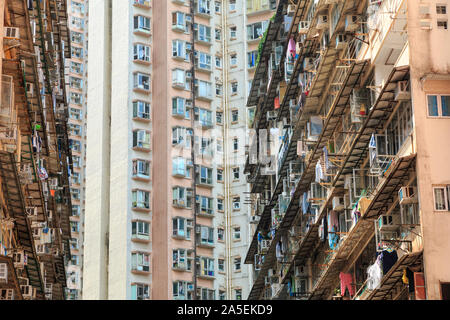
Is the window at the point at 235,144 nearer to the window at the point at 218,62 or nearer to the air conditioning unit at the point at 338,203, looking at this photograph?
the window at the point at 218,62

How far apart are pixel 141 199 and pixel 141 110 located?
6893 mm

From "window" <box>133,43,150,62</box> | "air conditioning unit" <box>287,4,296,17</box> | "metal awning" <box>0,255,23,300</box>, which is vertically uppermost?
"window" <box>133,43,150,62</box>

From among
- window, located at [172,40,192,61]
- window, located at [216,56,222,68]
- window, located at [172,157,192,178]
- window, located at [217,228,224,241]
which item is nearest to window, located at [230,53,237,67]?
window, located at [216,56,222,68]

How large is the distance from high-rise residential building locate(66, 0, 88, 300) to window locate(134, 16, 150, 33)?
586 inches

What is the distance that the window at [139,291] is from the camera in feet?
239

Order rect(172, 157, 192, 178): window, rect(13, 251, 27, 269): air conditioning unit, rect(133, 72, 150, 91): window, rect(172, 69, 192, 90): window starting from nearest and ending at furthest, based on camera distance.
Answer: rect(13, 251, 27, 269): air conditioning unit < rect(172, 157, 192, 178): window < rect(133, 72, 150, 91): window < rect(172, 69, 192, 90): window

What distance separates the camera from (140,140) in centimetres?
7756

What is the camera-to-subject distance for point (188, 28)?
3238 inches

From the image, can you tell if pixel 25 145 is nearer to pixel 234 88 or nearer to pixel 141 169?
pixel 141 169

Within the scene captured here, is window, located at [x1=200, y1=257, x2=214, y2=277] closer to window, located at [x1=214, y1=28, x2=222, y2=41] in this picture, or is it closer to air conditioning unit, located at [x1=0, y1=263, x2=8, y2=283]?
window, located at [x1=214, y1=28, x2=222, y2=41]

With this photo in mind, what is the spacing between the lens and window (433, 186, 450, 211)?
1332 inches

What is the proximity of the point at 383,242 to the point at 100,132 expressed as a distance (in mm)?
48941

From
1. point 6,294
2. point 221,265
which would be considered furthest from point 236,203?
point 6,294
